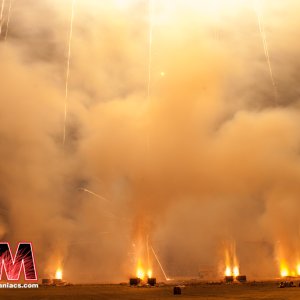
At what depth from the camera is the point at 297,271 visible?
13175cm

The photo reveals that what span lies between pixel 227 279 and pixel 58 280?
46.0m

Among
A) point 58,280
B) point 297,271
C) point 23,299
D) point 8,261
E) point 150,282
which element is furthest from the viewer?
point 297,271

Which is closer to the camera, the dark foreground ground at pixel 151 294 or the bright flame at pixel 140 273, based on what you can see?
the dark foreground ground at pixel 151 294

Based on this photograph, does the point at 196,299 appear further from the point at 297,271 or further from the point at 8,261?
the point at 297,271

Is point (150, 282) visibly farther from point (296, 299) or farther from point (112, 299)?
point (296, 299)

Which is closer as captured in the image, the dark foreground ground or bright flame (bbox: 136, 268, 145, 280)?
the dark foreground ground

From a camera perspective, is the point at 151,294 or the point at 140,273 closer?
the point at 151,294

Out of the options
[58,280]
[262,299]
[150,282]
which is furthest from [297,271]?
[262,299]

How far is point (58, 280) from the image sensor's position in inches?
4161

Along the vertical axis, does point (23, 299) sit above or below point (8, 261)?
below

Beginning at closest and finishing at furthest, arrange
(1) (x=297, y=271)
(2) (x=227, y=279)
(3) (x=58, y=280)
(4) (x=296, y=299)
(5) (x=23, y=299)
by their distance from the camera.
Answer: (4) (x=296, y=299) → (5) (x=23, y=299) → (3) (x=58, y=280) → (2) (x=227, y=279) → (1) (x=297, y=271)

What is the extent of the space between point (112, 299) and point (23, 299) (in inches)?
408

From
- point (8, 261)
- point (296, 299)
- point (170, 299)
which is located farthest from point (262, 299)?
point (8, 261)

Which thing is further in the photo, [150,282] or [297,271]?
[297,271]
